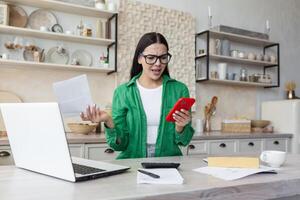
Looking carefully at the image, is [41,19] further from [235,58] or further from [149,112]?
[235,58]

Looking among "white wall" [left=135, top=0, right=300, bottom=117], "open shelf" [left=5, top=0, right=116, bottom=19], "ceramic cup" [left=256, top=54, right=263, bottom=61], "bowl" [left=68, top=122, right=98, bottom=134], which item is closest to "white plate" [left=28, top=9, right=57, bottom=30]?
"open shelf" [left=5, top=0, right=116, bottom=19]

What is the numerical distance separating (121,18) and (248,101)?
2012 millimetres

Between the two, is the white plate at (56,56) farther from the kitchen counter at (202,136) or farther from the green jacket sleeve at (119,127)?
the green jacket sleeve at (119,127)

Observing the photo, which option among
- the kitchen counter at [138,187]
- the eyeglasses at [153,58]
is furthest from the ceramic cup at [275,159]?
the eyeglasses at [153,58]

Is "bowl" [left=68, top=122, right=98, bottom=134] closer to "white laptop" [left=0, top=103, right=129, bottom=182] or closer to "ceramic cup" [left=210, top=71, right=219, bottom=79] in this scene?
"white laptop" [left=0, top=103, right=129, bottom=182]

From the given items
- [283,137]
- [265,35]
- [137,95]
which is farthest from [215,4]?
[137,95]

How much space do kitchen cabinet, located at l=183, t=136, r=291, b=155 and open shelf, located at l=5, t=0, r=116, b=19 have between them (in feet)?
5.04

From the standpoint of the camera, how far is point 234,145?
10.5 ft

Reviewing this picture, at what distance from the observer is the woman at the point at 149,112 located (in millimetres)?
1653

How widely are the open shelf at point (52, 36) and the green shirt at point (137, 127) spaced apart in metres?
1.34

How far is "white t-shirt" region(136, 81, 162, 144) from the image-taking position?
1692 mm

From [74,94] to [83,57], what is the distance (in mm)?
1893

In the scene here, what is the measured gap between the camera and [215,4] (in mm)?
3867

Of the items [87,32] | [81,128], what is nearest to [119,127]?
[81,128]
